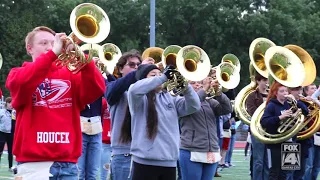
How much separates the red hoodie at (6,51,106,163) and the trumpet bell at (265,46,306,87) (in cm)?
466

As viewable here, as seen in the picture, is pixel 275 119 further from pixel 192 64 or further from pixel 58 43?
pixel 58 43

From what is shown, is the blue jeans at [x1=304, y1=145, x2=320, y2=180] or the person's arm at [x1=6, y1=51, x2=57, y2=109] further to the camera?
the blue jeans at [x1=304, y1=145, x2=320, y2=180]

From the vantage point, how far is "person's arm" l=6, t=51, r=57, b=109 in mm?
4746

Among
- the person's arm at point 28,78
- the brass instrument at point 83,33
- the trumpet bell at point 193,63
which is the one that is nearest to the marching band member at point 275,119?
the trumpet bell at point 193,63

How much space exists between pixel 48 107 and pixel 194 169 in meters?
3.34

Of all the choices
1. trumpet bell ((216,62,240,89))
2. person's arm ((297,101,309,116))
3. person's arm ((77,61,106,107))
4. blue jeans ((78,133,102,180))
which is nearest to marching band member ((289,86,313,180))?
person's arm ((297,101,309,116))

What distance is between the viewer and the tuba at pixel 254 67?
33.8ft

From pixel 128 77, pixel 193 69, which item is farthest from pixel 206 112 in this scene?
pixel 128 77

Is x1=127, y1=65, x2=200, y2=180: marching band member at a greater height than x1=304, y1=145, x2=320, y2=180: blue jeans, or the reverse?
x1=127, y1=65, x2=200, y2=180: marching band member

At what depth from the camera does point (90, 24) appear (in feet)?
18.6

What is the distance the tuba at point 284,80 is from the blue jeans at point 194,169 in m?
1.13

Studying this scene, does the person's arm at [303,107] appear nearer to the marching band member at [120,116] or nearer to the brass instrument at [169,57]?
the brass instrument at [169,57]

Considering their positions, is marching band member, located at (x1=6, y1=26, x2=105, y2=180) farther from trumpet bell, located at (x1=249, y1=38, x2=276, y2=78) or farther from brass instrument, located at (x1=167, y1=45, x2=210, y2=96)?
trumpet bell, located at (x1=249, y1=38, x2=276, y2=78)

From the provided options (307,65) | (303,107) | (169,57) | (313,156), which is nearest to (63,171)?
(169,57)
